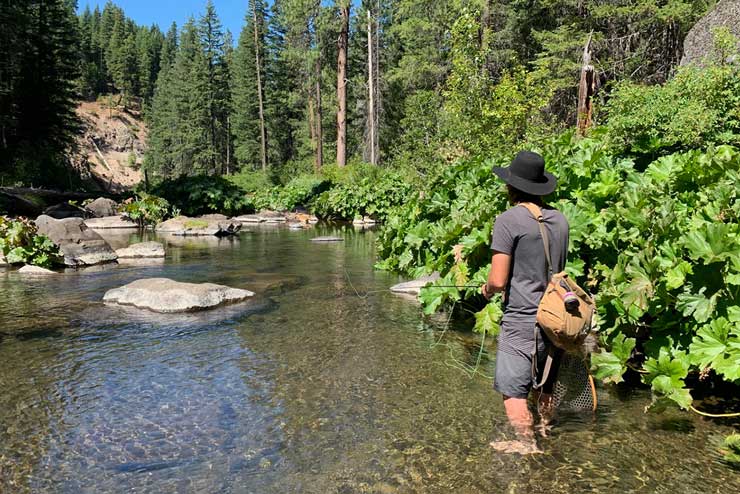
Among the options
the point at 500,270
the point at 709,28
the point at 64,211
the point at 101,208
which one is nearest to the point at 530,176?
the point at 500,270

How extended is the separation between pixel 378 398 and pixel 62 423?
2.53 m

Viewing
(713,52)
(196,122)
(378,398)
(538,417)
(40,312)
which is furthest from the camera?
(196,122)

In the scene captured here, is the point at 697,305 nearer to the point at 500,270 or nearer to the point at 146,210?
the point at 500,270

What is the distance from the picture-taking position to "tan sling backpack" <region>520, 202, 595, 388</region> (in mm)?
3582

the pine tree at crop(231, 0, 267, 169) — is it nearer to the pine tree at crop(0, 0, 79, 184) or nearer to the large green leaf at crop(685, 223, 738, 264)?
the pine tree at crop(0, 0, 79, 184)

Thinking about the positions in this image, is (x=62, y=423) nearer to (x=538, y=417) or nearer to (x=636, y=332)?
(x=538, y=417)

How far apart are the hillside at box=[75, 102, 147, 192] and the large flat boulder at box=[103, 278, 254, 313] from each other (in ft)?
274

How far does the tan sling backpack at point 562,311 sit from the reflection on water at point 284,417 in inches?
34.7

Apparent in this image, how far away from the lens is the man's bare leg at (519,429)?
3.93 metres

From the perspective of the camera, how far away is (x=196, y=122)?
225 ft

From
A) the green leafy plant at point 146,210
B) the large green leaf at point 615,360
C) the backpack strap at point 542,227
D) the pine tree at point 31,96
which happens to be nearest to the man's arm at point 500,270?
the backpack strap at point 542,227

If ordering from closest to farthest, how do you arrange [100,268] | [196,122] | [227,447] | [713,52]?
[227,447] < [713,52] < [100,268] < [196,122]

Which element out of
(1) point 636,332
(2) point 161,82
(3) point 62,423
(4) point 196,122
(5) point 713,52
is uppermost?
(2) point 161,82

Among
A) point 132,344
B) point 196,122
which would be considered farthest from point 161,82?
point 132,344
